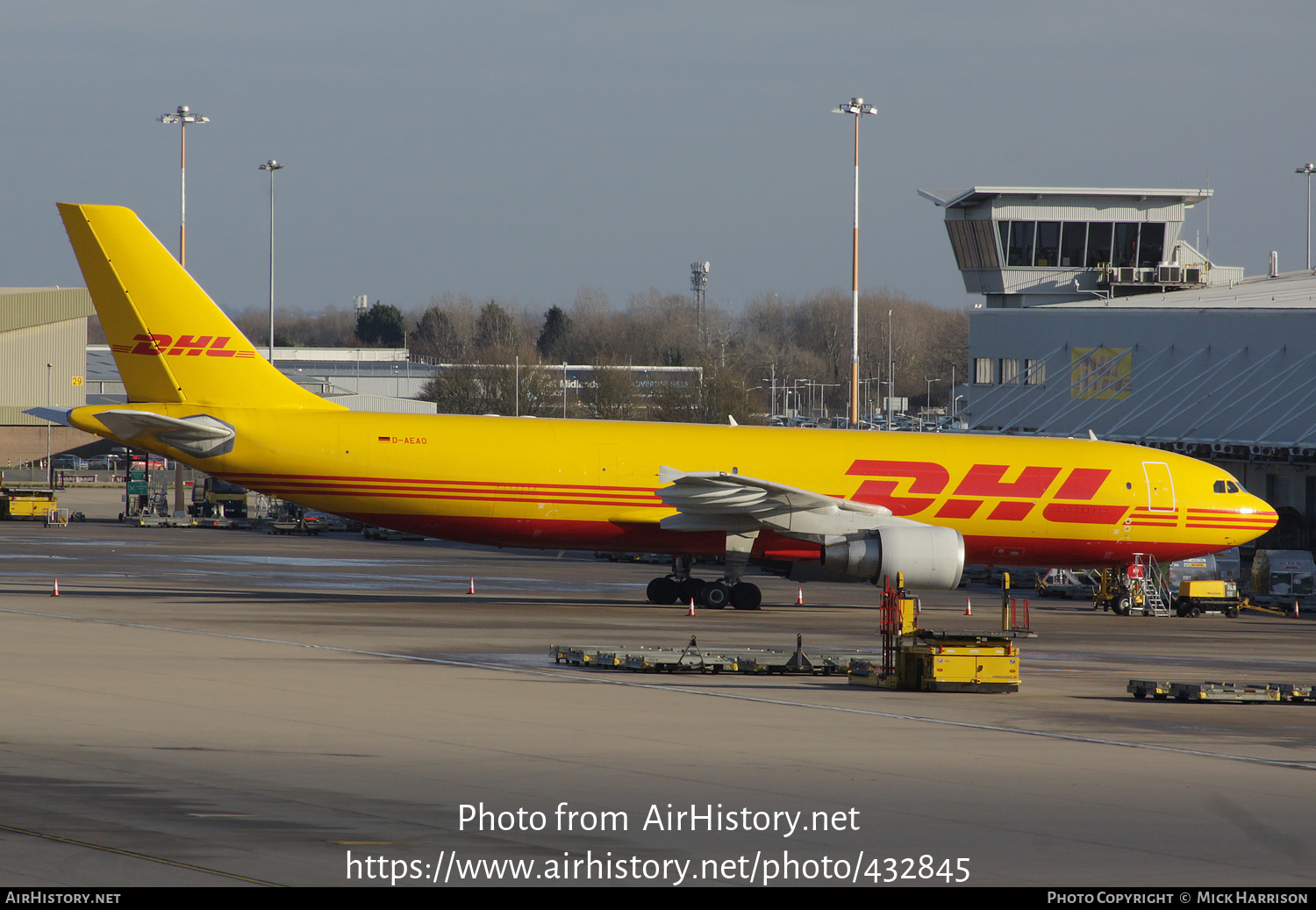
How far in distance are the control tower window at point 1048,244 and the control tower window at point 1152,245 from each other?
3.37 metres

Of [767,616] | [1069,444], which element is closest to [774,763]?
[767,616]

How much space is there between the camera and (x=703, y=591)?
3136 cm

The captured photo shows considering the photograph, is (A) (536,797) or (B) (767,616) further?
(B) (767,616)

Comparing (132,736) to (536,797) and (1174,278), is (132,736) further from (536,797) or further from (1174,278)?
(1174,278)

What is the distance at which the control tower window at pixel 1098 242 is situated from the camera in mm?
56938

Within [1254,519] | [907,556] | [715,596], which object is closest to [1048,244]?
[1254,519]

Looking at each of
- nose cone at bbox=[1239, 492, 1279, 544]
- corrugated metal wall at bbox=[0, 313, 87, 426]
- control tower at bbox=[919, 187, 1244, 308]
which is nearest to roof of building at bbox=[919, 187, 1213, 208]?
control tower at bbox=[919, 187, 1244, 308]

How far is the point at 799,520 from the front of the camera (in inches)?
1193

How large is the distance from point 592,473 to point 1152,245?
34668 mm

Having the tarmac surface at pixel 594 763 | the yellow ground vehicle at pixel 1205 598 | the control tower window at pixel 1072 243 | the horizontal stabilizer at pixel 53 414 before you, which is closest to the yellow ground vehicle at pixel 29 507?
the horizontal stabilizer at pixel 53 414

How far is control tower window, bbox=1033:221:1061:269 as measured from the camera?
186ft

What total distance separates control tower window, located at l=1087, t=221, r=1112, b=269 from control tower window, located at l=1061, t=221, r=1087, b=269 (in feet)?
0.88

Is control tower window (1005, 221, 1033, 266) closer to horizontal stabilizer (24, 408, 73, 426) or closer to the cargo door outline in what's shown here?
the cargo door outline

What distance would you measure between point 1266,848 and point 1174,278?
1975 inches
